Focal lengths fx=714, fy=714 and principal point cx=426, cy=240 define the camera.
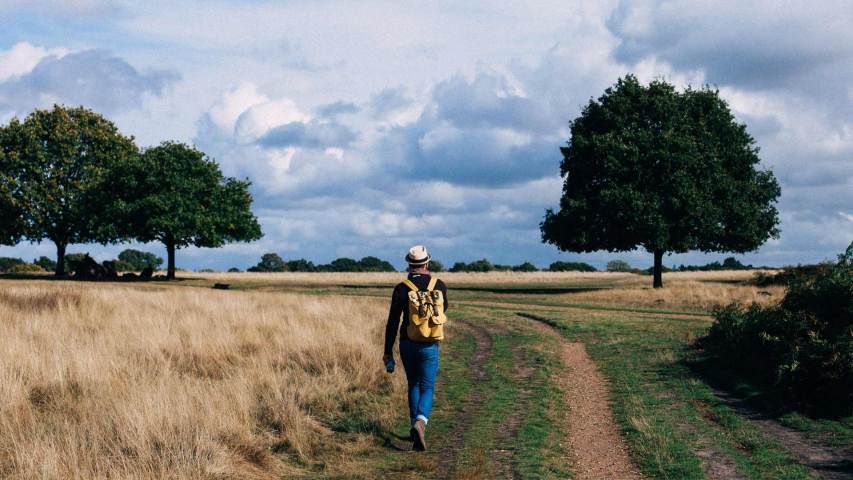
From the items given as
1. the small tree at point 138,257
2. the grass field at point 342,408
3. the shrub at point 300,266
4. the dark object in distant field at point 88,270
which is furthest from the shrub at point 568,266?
the grass field at point 342,408

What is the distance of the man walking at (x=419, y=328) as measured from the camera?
32.0 ft

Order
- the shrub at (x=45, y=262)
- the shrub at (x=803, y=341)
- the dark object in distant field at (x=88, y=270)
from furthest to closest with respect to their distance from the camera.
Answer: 1. the shrub at (x=45, y=262)
2. the dark object in distant field at (x=88, y=270)
3. the shrub at (x=803, y=341)

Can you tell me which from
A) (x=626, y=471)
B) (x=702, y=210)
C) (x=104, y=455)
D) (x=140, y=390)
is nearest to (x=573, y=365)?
Result: (x=626, y=471)

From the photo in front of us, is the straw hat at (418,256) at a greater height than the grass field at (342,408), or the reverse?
the straw hat at (418,256)

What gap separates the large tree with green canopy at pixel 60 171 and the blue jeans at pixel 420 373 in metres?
51.5

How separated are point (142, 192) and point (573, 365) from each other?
48943 millimetres

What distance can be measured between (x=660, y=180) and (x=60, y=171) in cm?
4616

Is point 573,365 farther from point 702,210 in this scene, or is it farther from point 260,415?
point 702,210

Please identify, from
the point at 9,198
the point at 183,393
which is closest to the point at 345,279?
the point at 9,198

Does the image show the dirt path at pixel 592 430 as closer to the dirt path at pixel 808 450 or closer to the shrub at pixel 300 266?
the dirt path at pixel 808 450

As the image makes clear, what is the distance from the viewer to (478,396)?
43.9 feet

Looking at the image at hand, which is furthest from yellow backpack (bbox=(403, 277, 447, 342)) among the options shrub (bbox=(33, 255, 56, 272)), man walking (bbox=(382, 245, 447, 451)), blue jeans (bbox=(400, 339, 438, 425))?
A: shrub (bbox=(33, 255, 56, 272))

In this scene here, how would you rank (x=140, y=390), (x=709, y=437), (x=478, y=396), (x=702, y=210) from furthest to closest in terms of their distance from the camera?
(x=702, y=210) < (x=478, y=396) < (x=140, y=390) < (x=709, y=437)

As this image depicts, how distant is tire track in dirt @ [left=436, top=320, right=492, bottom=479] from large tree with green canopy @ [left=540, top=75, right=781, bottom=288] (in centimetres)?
2706
